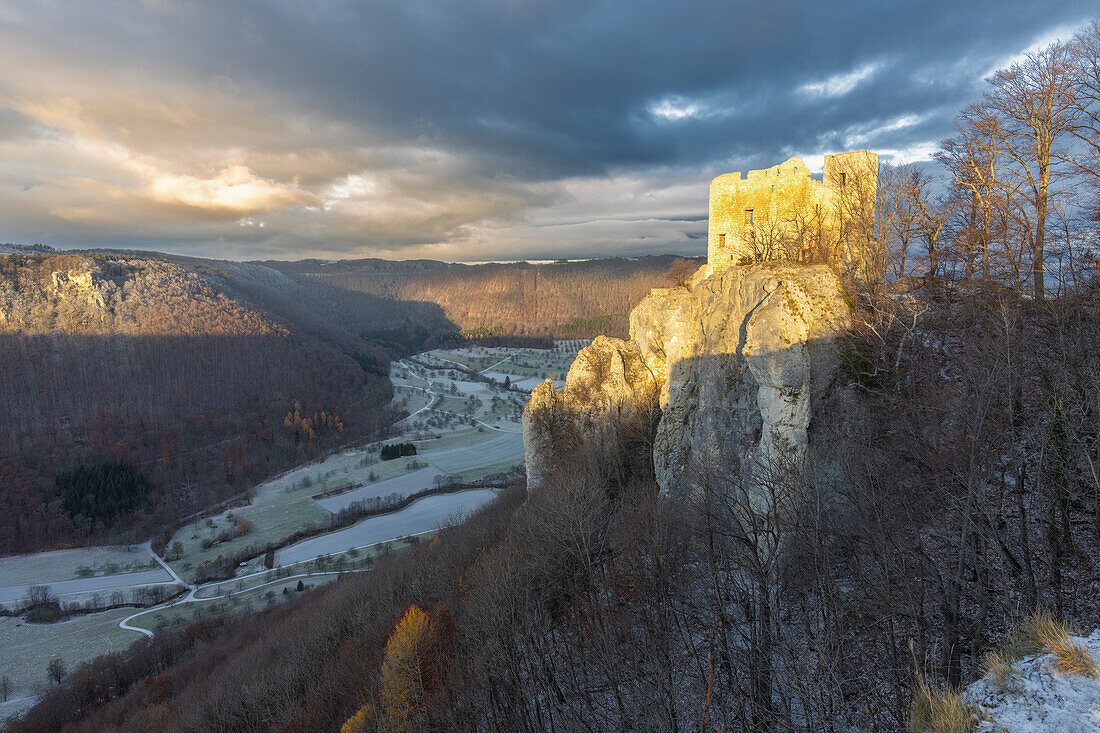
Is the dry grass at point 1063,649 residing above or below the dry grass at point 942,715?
above

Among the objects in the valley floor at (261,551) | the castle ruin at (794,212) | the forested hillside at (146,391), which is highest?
the castle ruin at (794,212)

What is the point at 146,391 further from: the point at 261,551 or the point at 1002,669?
the point at 1002,669

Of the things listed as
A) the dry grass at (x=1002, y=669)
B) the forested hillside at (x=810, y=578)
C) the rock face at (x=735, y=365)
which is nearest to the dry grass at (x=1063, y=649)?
the dry grass at (x=1002, y=669)

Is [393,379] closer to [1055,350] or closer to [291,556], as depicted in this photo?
[291,556]

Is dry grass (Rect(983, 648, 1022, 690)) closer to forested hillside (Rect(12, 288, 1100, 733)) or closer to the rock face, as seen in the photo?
forested hillside (Rect(12, 288, 1100, 733))

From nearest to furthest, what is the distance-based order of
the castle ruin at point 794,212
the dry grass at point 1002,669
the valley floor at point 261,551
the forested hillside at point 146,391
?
the dry grass at point 1002,669 < the castle ruin at point 794,212 < the valley floor at point 261,551 < the forested hillside at point 146,391

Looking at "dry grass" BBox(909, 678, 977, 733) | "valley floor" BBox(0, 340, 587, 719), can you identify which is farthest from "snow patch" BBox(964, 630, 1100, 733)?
"valley floor" BBox(0, 340, 587, 719)

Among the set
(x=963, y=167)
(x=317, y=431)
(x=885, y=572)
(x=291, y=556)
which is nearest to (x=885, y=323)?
(x=963, y=167)

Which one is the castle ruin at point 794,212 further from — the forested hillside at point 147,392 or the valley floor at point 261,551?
the forested hillside at point 147,392
